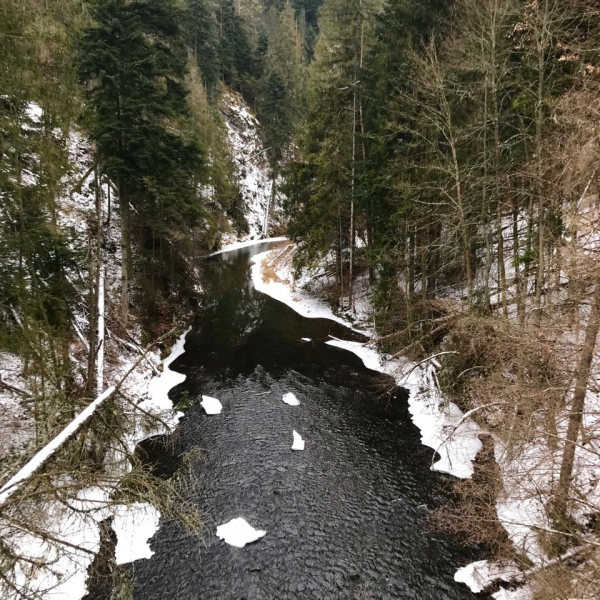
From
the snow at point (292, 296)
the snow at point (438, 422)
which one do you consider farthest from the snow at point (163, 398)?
the snow at point (292, 296)

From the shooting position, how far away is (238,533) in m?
8.16

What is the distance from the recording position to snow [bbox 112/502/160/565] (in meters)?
7.77

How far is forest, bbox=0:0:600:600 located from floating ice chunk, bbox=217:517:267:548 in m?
1.18

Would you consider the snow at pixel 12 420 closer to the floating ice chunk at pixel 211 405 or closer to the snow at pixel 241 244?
the floating ice chunk at pixel 211 405

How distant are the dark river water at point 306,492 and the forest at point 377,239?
0.87 metres

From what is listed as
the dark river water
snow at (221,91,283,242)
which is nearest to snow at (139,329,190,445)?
the dark river water

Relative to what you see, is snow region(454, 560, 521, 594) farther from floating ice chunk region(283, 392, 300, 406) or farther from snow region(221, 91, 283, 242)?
snow region(221, 91, 283, 242)

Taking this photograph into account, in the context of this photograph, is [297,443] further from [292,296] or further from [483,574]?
[292,296]

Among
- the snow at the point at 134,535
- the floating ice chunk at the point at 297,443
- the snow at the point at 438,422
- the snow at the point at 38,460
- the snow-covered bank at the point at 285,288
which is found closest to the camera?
the snow at the point at 38,460

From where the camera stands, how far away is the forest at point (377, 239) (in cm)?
558

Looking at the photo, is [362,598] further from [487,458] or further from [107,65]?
[107,65]

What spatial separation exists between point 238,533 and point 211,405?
18.2ft

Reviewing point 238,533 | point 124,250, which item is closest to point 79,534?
point 238,533

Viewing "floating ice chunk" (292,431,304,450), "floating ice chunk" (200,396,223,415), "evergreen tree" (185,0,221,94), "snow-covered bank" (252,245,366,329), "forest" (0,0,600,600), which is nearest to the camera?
"forest" (0,0,600,600)
